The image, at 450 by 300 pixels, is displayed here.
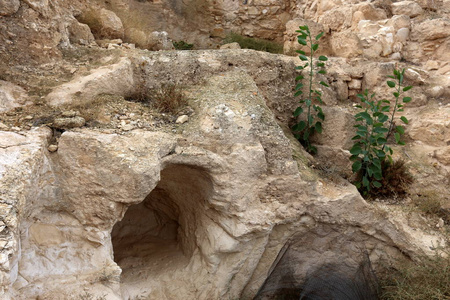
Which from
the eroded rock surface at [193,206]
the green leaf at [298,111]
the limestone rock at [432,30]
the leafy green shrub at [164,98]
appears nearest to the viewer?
the eroded rock surface at [193,206]

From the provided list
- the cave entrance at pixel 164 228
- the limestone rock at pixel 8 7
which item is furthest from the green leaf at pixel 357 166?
the limestone rock at pixel 8 7

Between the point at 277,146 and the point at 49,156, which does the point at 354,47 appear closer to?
the point at 277,146

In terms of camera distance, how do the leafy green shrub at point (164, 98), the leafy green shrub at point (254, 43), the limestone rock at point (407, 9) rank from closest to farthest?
1. the leafy green shrub at point (164, 98)
2. the limestone rock at point (407, 9)
3. the leafy green shrub at point (254, 43)

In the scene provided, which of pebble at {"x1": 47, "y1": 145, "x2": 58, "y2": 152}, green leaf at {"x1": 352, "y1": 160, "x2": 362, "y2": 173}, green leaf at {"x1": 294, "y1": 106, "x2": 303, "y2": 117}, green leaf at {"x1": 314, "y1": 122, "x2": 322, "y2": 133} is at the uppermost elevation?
pebble at {"x1": 47, "y1": 145, "x2": 58, "y2": 152}

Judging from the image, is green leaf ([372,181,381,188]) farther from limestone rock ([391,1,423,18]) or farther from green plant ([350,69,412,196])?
limestone rock ([391,1,423,18])

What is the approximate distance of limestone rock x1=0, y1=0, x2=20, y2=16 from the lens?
323cm

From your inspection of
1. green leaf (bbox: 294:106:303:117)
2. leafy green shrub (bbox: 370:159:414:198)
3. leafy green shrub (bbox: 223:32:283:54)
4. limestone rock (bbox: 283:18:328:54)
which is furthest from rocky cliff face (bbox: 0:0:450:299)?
leafy green shrub (bbox: 223:32:283:54)

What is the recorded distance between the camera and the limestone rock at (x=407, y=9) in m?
5.26

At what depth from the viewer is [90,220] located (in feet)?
9.34

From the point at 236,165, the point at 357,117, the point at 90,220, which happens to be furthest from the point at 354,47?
the point at 90,220

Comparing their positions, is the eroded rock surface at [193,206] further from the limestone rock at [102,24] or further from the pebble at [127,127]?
the limestone rock at [102,24]

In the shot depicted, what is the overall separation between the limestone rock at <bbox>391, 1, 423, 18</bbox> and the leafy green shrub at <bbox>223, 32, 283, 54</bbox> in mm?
2064

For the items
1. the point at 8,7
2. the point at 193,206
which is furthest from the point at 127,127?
the point at 8,7

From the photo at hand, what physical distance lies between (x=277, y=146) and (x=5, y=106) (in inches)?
99.0
